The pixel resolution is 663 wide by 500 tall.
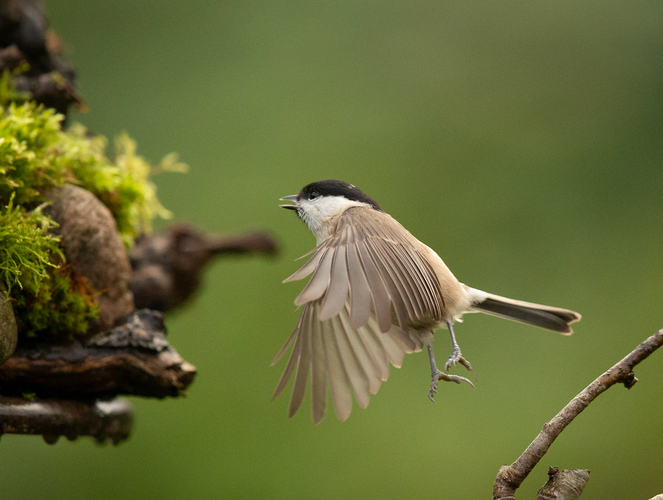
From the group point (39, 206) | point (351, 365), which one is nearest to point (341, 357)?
point (351, 365)

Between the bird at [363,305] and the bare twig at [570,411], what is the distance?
152 millimetres

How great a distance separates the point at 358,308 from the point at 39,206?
779mm

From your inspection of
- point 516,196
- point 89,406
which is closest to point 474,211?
point 516,196

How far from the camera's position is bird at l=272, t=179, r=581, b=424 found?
2.76 ft

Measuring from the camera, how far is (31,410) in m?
1.08

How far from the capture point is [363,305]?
805 mm

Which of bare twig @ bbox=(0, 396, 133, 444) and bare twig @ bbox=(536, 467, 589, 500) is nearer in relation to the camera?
bare twig @ bbox=(536, 467, 589, 500)

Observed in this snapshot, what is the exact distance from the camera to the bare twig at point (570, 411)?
0.73 meters

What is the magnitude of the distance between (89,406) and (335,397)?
55cm

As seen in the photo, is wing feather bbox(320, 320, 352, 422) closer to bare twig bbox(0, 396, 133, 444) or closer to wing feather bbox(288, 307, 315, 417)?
wing feather bbox(288, 307, 315, 417)

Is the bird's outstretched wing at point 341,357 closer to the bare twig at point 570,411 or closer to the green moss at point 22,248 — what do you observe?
the bare twig at point 570,411

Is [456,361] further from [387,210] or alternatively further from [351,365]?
[387,210]

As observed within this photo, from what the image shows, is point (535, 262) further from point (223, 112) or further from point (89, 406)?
point (89, 406)

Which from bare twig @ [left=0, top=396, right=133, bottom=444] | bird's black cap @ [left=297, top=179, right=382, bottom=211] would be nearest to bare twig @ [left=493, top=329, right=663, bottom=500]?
bird's black cap @ [left=297, top=179, right=382, bottom=211]
